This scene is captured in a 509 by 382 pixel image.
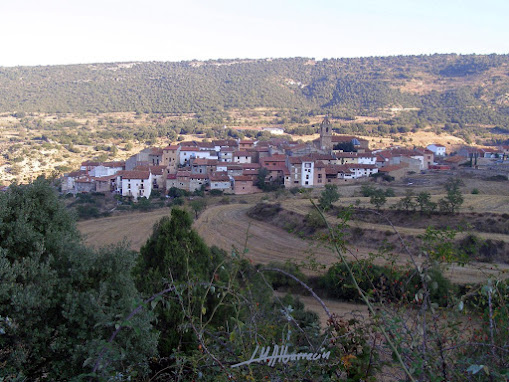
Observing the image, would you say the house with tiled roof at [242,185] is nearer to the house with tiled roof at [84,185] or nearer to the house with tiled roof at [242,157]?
the house with tiled roof at [242,157]

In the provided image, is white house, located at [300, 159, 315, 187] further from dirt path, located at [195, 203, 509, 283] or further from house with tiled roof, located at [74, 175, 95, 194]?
house with tiled roof, located at [74, 175, 95, 194]

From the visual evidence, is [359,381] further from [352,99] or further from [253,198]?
[352,99]

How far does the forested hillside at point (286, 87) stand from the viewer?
88306mm

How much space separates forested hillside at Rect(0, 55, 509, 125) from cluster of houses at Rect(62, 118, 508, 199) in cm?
4086

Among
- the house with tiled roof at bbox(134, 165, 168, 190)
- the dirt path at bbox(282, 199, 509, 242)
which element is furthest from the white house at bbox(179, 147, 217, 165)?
the dirt path at bbox(282, 199, 509, 242)

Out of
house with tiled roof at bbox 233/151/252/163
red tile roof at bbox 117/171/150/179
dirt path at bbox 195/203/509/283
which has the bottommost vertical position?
dirt path at bbox 195/203/509/283

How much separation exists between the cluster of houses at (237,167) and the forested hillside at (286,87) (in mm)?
40863

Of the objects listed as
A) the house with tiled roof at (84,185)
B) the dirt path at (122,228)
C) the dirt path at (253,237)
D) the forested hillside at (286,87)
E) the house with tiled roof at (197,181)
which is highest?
the forested hillside at (286,87)

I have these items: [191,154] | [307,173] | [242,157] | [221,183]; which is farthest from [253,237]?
[191,154]

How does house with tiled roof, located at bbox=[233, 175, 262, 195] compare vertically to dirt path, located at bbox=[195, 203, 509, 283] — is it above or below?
above

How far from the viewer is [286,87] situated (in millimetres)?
112188

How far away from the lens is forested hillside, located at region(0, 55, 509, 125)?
290ft

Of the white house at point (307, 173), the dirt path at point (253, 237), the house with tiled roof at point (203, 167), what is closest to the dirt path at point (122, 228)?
the dirt path at point (253, 237)

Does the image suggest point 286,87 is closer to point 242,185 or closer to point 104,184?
point 242,185
